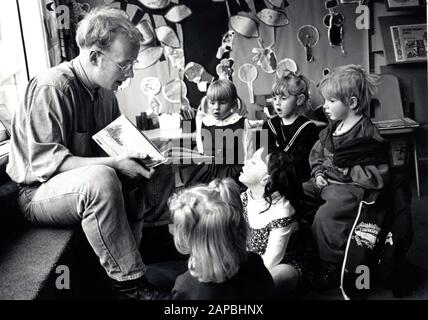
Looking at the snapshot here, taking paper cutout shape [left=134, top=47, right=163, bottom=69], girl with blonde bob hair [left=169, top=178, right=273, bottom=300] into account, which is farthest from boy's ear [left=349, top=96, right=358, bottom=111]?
paper cutout shape [left=134, top=47, right=163, bottom=69]

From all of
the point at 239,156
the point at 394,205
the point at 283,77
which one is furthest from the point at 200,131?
the point at 394,205

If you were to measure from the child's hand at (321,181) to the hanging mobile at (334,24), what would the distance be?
394 millimetres

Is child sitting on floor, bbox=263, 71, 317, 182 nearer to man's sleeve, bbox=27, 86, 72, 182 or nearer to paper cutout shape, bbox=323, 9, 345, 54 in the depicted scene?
paper cutout shape, bbox=323, 9, 345, 54

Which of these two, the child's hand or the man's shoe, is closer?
the man's shoe

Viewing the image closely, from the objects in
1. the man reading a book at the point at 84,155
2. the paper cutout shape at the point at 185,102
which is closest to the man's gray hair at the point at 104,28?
the man reading a book at the point at 84,155

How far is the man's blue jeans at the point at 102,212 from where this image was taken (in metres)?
1.24

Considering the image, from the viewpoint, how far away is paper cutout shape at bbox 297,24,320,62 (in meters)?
1.34

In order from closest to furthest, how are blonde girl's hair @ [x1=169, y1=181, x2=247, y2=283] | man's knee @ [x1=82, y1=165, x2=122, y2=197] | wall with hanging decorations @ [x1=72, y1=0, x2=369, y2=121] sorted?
blonde girl's hair @ [x1=169, y1=181, x2=247, y2=283] → man's knee @ [x1=82, y1=165, x2=122, y2=197] → wall with hanging decorations @ [x1=72, y1=0, x2=369, y2=121]

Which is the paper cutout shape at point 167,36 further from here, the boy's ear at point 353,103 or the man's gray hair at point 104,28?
the boy's ear at point 353,103

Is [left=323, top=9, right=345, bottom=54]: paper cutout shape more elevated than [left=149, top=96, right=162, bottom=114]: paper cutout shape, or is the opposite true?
[left=323, top=9, right=345, bottom=54]: paper cutout shape

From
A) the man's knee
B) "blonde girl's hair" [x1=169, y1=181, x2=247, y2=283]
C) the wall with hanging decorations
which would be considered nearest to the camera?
"blonde girl's hair" [x1=169, y1=181, x2=247, y2=283]

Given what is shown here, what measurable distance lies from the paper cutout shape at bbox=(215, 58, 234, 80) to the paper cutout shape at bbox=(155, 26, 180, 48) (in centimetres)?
14

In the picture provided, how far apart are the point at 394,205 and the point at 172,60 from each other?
0.82 metres

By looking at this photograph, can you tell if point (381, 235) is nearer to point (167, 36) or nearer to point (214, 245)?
point (214, 245)
